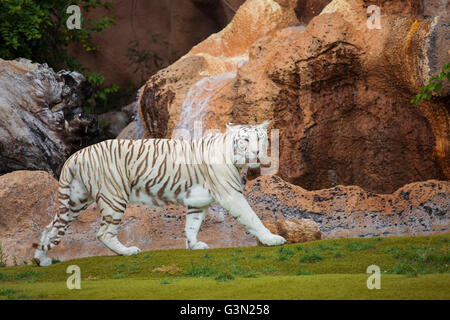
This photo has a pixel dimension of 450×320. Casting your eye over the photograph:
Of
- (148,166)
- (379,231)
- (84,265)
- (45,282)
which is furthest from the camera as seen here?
(379,231)

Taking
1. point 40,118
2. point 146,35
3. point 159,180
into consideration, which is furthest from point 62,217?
point 146,35

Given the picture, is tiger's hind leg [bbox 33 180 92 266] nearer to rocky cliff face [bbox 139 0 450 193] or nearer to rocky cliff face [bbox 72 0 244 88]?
A: rocky cliff face [bbox 139 0 450 193]

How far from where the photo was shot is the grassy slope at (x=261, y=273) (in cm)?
538

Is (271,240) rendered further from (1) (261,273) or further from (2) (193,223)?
(1) (261,273)

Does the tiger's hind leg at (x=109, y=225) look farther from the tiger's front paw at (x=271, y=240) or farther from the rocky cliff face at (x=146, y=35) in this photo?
the rocky cliff face at (x=146, y=35)

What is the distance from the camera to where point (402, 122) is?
1064cm

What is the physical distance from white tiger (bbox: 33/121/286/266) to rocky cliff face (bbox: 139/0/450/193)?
292 cm

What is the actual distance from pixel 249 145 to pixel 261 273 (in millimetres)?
1688

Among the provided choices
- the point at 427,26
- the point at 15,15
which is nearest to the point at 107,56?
the point at 15,15

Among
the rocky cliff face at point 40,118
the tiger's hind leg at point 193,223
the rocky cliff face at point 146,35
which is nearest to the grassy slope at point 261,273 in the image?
the tiger's hind leg at point 193,223

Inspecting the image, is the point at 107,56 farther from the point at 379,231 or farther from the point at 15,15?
the point at 379,231

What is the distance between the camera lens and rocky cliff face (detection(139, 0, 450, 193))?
1035 centimetres
